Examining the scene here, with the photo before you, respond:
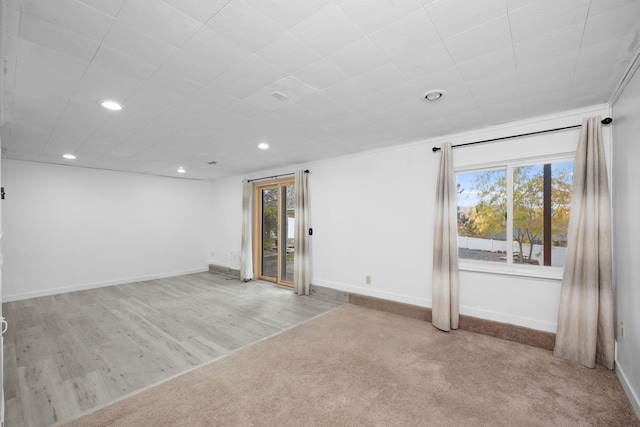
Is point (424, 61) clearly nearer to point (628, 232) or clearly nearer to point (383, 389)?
point (628, 232)

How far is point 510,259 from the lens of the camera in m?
3.29

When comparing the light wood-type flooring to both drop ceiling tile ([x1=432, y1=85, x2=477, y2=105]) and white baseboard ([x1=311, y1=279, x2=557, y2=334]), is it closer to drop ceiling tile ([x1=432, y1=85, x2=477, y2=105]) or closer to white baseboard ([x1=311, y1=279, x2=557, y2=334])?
white baseboard ([x1=311, y1=279, x2=557, y2=334])

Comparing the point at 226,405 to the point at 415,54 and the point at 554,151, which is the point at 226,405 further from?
the point at 554,151

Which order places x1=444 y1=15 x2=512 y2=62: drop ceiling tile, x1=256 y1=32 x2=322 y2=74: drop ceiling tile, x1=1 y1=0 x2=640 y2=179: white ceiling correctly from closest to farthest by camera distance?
1. x1=1 y1=0 x2=640 y2=179: white ceiling
2. x1=444 y1=15 x2=512 y2=62: drop ceiling tile
3. x1=256 y1=32 x2=322 y2=74: drop ceiling tile

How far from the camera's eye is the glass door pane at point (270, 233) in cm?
613

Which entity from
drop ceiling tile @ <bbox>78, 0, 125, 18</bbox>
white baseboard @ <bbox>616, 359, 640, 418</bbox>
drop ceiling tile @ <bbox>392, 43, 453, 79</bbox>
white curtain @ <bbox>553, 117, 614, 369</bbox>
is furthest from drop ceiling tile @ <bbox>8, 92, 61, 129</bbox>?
white baseboard @ <bbox>616, 359, 640, 418</bbox>

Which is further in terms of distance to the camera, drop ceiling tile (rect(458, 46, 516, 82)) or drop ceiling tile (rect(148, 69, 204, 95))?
drop ceiling tile (rect(148, 69, 204, 95))

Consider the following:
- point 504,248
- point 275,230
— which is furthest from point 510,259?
point 275,230

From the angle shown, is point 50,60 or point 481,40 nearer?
point 481,40

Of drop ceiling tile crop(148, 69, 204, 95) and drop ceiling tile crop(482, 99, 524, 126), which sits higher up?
drop ceiling tile crop(482, 99, 524, 126)

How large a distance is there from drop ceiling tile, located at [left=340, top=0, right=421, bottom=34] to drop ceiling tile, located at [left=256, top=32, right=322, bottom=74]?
1.21ft

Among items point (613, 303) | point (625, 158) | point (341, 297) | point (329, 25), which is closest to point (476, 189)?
point (625, 158)

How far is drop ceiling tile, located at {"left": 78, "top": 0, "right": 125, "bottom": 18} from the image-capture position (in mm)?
1364

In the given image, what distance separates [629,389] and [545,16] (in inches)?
110
